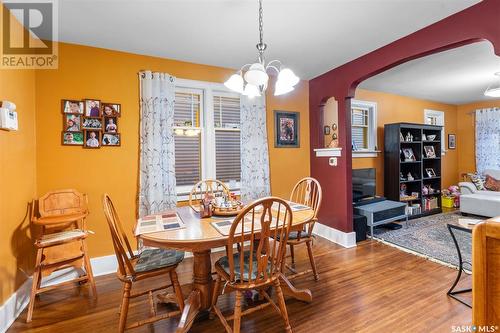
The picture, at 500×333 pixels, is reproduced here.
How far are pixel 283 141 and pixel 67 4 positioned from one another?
9.28ft

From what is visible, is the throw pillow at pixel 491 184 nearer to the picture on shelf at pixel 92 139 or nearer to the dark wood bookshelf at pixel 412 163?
the dark wood bookshelf at pixel 412 163

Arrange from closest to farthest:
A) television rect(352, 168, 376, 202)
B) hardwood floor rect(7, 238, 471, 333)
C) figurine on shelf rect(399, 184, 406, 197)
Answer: hardwood floor rect(7, 238, 471, 333)
television rect(352, 168, 376, 202)
figurine on shelf rect(399, 184, 406, 197)

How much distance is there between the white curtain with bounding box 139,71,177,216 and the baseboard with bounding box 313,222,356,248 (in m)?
2.31

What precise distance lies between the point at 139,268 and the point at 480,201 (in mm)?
5570

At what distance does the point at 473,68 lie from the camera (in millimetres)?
3531

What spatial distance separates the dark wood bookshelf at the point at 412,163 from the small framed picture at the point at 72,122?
16.2ft

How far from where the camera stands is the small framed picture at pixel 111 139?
270 cm

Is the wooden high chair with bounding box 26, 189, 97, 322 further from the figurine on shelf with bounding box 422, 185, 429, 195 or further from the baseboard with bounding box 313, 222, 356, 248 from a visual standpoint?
the figurine on shelf with bounding box 422, 185, 429, 195

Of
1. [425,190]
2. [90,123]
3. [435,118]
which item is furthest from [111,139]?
[435,118]

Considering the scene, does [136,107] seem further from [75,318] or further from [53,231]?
[75,318]

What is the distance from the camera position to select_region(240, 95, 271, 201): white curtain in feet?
11.0

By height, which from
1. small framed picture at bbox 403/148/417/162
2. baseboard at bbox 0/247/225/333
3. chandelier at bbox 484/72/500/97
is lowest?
baseboard at bbox 0/247/225/333

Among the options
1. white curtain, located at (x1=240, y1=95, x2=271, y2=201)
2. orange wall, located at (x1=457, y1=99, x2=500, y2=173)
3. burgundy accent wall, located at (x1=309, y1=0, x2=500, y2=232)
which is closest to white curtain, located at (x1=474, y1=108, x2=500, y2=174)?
orange wall, located at (x1=457, y1=99, x2=500, y2=173)

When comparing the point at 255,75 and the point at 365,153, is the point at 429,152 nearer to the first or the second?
the point at 365,153
